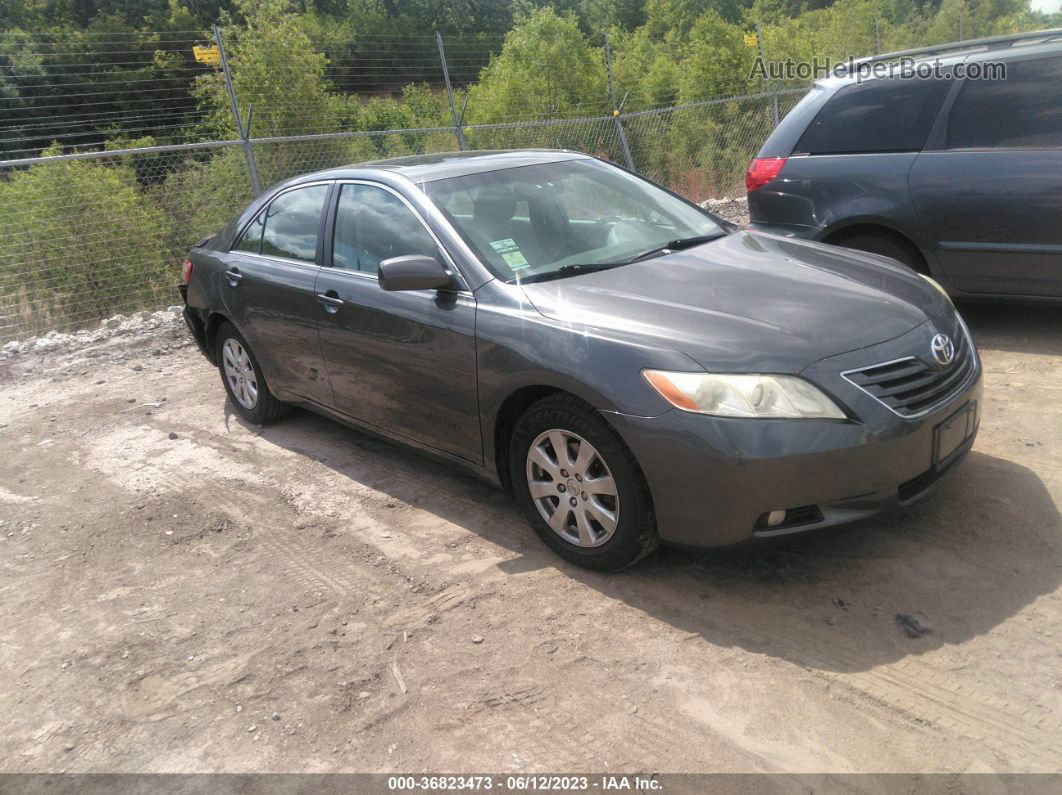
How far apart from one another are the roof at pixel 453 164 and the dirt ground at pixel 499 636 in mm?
1544

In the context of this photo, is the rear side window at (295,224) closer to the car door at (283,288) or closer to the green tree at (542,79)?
the car door at (283,288)

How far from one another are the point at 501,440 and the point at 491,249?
842mm

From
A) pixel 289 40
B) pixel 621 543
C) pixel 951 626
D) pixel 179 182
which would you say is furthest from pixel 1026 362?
pixel 289 40

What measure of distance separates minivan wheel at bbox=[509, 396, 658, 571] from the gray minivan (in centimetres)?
343

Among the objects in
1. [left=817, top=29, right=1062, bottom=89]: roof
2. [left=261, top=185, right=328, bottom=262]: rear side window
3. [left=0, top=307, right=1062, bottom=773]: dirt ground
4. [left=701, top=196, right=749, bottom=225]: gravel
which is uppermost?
[left=817, top=29, right=1062, bottom=89]: roof

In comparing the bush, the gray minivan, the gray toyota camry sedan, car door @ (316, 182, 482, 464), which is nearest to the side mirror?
the gray toyota camry sedan

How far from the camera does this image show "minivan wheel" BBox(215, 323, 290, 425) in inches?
221

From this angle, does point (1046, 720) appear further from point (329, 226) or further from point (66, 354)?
point (66, 354)

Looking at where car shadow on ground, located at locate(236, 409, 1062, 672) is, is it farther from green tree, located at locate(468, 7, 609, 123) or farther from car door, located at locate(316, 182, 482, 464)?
green tree, located at locate(468, 7, 609, 123)

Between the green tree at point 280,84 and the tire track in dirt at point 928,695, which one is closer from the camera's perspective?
the tire track in dirt at point 928,695

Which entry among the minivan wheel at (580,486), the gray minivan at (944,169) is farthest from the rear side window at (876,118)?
the minivan wheel at (580,486)

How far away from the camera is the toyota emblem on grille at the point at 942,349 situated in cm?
341

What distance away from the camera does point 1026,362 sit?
5375 mm

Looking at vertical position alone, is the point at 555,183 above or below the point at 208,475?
above
